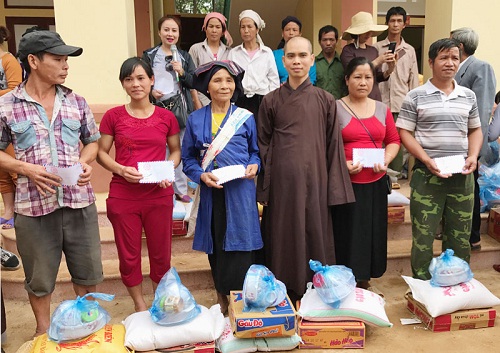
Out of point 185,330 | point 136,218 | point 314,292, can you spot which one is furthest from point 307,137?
point 185,330

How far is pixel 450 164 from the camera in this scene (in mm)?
3289

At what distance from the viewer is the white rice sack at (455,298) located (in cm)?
309

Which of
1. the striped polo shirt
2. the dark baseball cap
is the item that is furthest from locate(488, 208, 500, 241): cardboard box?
the dark baseball cap

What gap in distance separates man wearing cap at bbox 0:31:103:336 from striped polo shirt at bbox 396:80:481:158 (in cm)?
225

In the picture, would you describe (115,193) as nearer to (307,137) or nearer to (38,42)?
(38,42)

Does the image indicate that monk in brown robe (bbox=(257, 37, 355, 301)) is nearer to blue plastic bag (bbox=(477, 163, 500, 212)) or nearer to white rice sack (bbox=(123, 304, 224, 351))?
white rice sack (bbox=(123, 304, 224, 351))

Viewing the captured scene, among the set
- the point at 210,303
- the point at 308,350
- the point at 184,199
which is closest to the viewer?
the point at 308,350

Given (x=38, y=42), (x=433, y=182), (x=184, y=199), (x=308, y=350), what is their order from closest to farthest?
(x=38, y=42) → (x=308, y=350) → (x=433, y=182) → (x=184, y=199)

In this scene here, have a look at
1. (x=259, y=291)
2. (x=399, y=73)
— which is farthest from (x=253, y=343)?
(x=399, y=73)

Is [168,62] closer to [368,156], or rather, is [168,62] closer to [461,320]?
[368,156]

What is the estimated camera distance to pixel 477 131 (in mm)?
3441

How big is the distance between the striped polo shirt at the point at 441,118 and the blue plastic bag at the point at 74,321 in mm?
2452

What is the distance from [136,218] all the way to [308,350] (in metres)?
1.40

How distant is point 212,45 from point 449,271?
119 inches
